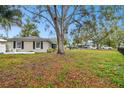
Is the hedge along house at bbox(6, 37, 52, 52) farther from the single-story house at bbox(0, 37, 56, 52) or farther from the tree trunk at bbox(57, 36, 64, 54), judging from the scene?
the tree trunk at bbox(57, 36, 64, 54)

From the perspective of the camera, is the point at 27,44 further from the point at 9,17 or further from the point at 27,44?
the point at 9,17

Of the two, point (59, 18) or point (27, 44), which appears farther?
point (27, 44)

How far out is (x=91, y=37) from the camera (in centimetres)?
1141

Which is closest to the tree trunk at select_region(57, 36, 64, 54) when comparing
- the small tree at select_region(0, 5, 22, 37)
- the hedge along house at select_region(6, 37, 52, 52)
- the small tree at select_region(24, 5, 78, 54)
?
the small tree at select_region(24, 5, 78, 54)

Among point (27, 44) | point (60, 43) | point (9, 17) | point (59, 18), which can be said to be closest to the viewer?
point (9, 17)

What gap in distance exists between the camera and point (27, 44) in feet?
42.2

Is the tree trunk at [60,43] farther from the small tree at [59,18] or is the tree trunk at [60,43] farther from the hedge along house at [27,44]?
the hedge along house at [27,44]

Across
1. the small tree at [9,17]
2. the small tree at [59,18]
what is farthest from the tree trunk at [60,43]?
the small tree at [9,17]

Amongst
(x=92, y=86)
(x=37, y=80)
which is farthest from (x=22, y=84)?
(x=92, y=86)

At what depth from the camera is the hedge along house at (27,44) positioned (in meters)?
12.0

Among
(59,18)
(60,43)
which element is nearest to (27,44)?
(60,43)

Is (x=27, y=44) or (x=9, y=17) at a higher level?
A: (x=9, y=17)
